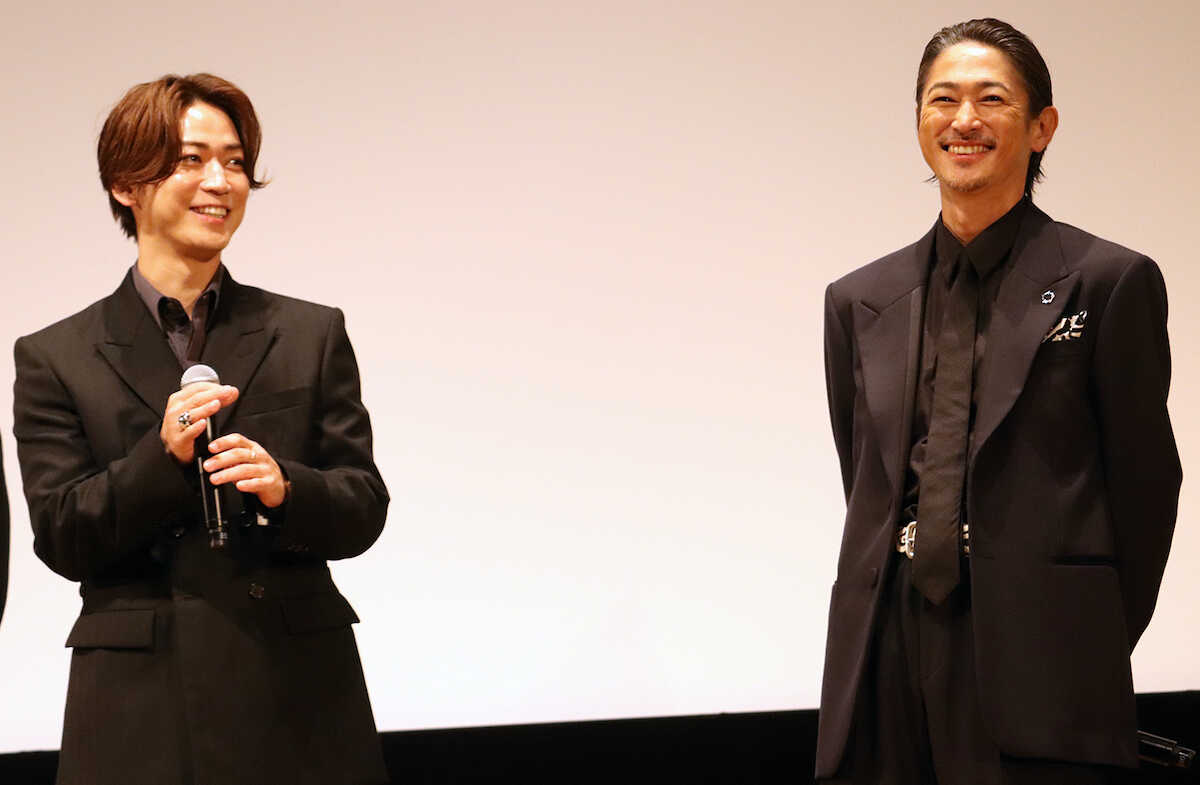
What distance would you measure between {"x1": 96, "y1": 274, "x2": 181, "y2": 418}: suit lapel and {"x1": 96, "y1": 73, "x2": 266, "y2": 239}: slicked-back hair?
20 centimetres

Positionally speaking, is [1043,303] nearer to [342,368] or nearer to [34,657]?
[342,368]

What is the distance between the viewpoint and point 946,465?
7.41 ft

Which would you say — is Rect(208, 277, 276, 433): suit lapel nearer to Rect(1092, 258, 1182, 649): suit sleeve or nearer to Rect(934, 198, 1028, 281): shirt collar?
Rect(934, 198, 1028, 281): shirt collar

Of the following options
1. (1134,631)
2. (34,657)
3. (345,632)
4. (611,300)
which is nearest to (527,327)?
(611,300)

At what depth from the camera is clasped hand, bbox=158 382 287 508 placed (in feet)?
6.93

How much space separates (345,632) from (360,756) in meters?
0.19

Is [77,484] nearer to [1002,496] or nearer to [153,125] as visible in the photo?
[153,125]

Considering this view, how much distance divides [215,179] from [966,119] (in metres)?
1.16

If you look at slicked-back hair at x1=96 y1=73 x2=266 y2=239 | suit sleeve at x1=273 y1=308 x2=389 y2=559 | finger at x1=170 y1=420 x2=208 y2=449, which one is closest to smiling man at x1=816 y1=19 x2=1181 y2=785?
suit sleeve at x1=273 y1=308 x2=389 y2=559

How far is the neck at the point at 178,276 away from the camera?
7.93 ft

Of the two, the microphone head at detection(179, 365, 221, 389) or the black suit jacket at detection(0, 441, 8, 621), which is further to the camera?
the microphone head at detection(179, 365, 221, 389)

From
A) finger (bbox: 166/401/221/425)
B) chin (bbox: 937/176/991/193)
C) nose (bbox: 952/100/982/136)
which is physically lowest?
finger (bbox: 166/401/221/425)

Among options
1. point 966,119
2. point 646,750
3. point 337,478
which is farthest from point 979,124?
point 646,750

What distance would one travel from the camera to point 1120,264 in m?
2.26
